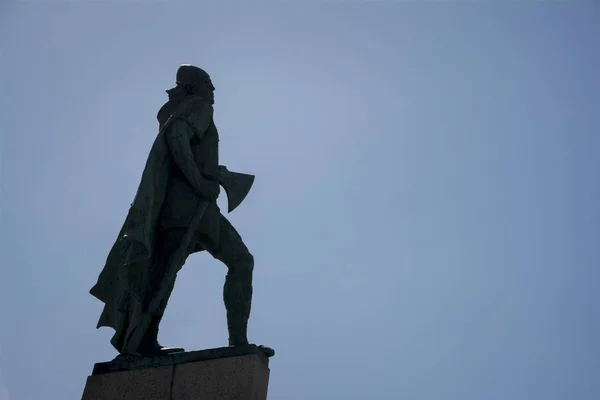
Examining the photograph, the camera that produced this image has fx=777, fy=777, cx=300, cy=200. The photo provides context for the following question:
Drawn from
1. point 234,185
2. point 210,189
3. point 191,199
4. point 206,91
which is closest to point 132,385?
point 191,199

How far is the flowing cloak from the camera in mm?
8094

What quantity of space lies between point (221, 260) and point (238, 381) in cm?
160

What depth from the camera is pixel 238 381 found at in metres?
7.38

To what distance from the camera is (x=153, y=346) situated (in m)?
8.12

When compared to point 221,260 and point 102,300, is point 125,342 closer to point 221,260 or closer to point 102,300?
point 102,300

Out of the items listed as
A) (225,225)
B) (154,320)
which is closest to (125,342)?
(154,320)

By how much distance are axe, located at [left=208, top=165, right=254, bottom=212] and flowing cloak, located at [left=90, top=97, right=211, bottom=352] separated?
581 millimetres

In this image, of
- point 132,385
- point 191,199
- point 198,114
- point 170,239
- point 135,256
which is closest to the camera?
point 132,385

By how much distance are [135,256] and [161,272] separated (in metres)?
0.32

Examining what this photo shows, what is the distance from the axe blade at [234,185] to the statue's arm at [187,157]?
0.15 meters

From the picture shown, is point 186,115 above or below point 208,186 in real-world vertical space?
above

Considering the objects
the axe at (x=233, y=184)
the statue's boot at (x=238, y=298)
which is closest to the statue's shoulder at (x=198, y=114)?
the axe at (x=233, y=184)

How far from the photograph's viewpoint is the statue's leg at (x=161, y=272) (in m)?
8.14

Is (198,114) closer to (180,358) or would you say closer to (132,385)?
(180,358)
